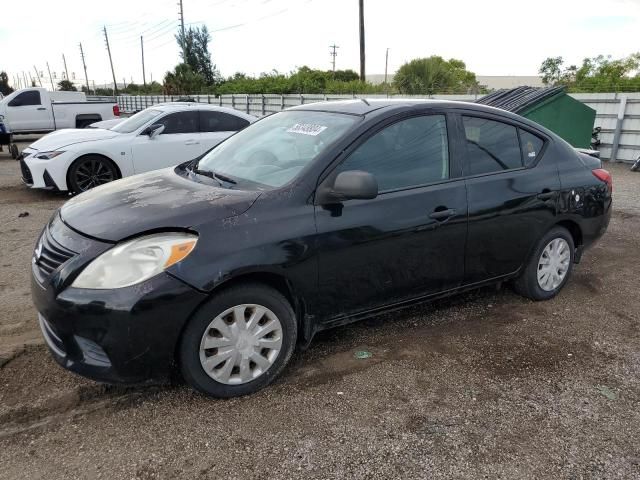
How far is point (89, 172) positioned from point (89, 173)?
0.02 metres

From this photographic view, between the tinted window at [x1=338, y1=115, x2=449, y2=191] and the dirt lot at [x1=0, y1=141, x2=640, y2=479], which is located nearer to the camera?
the dirt lot at [x1=0, y1=141, x2=640, y2=479]

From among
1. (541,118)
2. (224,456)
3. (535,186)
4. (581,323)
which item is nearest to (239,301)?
(224,456)

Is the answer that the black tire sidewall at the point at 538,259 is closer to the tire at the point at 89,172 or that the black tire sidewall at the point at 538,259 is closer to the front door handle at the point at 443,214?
the front door handle at the point at 443,214

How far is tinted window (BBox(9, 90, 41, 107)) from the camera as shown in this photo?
17453 mm

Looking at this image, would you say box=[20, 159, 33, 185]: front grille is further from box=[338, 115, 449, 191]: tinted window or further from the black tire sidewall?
the black tire sidewall

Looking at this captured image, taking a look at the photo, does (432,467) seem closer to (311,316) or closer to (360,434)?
(360,434)

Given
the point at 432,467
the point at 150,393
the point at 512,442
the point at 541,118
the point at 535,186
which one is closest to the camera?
the point at 432,467

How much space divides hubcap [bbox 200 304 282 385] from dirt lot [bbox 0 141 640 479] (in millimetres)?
173

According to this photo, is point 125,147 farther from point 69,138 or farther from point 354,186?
point 354,186

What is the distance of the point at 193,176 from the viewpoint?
11.6 ft

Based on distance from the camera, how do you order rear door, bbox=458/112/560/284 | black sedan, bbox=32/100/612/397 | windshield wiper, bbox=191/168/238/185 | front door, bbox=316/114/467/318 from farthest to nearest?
rear door, bbox=458/112/560/284, windshield wiper, bbox=191/168/238/185, front door, bbox=316/114/467/318, black sedan, bbox=32/100/612/397

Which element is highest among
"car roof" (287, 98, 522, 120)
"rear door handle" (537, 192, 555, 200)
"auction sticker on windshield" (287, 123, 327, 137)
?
"car roof" (287, 98, 522, 120)

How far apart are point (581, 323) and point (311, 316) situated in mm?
2268

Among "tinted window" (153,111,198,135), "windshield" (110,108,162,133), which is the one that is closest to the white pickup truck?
"windshield" (110,108,162,133)
